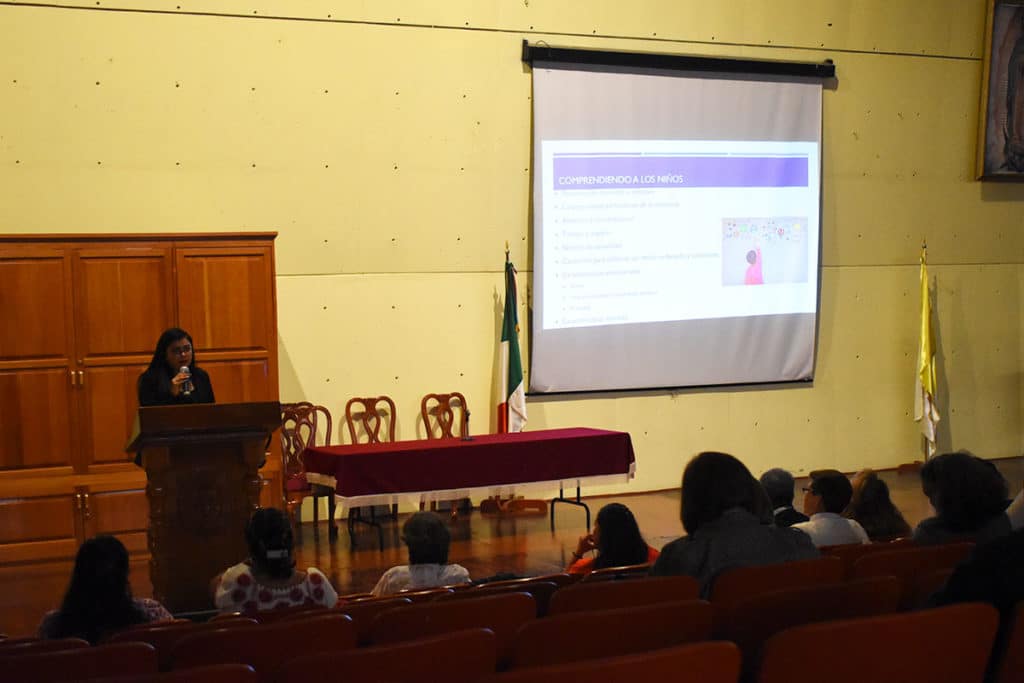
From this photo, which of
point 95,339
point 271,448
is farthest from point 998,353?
point 95,339

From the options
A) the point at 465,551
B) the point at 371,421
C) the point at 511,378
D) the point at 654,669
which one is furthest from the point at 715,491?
the point at 371,421

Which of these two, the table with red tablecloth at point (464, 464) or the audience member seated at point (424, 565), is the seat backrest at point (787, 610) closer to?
the audience member seated at point (424, 565)

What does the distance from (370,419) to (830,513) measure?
4.75 m

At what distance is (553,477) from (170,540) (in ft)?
10.0

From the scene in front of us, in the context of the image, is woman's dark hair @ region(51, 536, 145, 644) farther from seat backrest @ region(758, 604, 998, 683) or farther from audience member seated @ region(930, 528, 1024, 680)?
audience member seated @ region(930, 528, 1024, 680)

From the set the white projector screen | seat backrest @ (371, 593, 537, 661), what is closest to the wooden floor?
the white projector screen

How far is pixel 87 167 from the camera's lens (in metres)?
7.91

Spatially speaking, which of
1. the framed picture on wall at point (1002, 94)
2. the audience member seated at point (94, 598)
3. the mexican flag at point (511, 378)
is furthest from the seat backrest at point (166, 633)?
the framed picture on wall at point (1002, 94)

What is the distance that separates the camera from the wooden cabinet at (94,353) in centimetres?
712

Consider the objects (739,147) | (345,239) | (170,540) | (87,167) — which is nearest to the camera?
(170,540)

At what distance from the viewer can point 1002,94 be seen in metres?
10.6

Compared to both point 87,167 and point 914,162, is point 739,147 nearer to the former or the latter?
point 914,162

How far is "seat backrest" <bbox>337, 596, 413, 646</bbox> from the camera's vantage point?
256 centimetres

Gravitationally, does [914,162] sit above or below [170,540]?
above
